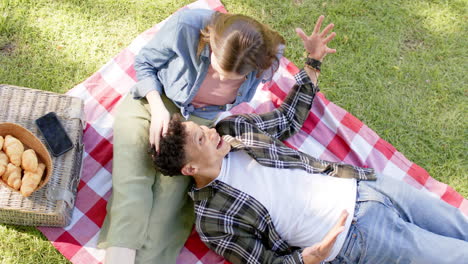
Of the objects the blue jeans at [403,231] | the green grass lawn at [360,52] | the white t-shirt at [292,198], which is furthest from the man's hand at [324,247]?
the green grass lawn at [360,52]

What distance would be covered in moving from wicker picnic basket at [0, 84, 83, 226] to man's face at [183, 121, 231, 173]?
98 centimetres

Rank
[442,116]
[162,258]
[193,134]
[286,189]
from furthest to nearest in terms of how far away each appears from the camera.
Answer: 1. [442,116]
2. [162,258]
3. [286,189]
4. [193,134]

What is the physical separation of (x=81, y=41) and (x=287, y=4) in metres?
Result: 2.13

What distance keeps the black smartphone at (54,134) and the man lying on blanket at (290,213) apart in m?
0.73

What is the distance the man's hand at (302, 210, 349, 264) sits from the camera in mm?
2721

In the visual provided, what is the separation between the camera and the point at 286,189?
10.3 feet

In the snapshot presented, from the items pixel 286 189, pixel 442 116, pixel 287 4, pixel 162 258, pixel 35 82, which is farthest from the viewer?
pixel 287 4

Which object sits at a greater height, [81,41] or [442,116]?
[442,116]

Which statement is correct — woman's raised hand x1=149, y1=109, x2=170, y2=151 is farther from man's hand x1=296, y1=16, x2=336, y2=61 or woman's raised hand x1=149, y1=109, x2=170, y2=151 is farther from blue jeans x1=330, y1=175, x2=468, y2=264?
blue jeans x1=330, y1=175, x2=468, y2=264

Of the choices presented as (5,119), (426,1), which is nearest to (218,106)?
(5,119)

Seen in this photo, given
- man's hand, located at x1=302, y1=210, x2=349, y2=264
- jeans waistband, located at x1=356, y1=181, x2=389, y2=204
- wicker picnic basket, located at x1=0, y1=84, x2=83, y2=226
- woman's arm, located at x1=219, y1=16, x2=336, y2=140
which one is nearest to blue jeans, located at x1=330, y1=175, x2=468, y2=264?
jeans waistband, located at x1=356, y1=181, x2=389, y2=204

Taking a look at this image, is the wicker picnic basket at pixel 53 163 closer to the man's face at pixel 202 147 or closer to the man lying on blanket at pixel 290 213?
the man lying on blanket at pixel 290 213

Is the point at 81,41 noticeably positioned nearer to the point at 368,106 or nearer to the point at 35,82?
the point at 35,82

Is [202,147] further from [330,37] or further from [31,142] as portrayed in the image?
[330,37]
